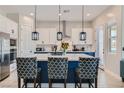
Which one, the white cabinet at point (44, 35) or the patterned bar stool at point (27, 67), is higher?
the white cabinet at point (44, 35)

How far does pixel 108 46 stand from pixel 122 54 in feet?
6.40

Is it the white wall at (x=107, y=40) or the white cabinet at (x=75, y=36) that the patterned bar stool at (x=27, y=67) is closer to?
the white wall at (x=107, y=40)

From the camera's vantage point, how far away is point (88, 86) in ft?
18.8

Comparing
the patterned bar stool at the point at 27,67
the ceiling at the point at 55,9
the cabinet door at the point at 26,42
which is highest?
the ceiling at the point at 55,9

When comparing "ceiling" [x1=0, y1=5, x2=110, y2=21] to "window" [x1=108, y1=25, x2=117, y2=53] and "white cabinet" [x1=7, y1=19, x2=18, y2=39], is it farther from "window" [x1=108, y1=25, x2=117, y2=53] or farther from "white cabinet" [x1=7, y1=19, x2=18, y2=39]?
"window" [x1=108, y1=25, x2=117, y2=53]

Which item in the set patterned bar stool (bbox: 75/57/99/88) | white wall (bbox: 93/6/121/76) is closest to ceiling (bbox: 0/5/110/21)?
white wall (bbox: 93/6/121/76)

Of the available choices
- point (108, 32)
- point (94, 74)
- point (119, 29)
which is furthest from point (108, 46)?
point (94, 74)

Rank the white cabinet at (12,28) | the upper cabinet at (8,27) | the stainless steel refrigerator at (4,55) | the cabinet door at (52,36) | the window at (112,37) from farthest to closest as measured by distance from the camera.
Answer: the cabinet door at (52,36) < the window at (112,37) < the white cabinet at (12,28) < the upper cabinet at (8,27) < the stainless steel refrigerator at (4,55)

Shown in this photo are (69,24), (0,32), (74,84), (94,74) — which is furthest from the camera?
(69,24)

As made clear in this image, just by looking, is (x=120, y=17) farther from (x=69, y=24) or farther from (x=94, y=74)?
(x=69, y=24)

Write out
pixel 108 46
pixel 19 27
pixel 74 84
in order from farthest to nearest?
pixel 19 27, pixel 108 46, pixel 74 84

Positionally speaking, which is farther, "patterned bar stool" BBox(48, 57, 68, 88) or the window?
the window

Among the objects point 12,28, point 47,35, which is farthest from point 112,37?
point 47,35

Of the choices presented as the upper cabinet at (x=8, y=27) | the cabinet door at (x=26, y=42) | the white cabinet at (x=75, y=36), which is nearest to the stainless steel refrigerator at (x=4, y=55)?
the upper cabinet at (x=8, y=27)
